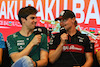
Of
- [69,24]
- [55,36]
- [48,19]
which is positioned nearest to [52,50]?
[55,36]

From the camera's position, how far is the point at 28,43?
6.77ft

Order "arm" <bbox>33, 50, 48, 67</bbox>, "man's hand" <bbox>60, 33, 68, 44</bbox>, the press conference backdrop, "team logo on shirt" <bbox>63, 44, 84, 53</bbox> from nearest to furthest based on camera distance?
1. "arm" <bbox>33, 50, 48, 67</bbox>
2. "man's hand" <bbox>60, 33, 68, 44</bbox>
3. "team logo on shirt" <bbox>63, 44, 84, 53</bbox>
4. the press conference backdrop

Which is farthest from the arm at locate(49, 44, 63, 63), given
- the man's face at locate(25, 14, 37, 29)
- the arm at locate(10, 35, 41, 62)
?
the man's face at locate(25, 14, 37, 29)

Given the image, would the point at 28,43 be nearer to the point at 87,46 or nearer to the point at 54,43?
the point at 54,43

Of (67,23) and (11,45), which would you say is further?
(67,23)

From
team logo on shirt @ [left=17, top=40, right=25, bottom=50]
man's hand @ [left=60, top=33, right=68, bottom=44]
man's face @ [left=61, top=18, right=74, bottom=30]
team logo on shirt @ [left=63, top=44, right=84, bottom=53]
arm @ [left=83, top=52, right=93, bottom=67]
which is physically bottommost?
arm @ [left=83, top=52, right=93, bottom=67]

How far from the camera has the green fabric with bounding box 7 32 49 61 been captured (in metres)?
2.03

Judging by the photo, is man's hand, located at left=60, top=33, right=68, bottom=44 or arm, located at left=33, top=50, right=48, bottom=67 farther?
man's hand, located at left=60, top=33, right=68, bottom=44

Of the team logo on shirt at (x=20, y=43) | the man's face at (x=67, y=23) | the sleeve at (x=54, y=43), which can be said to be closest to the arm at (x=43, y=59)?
the sleeve at (x=54, y=43)

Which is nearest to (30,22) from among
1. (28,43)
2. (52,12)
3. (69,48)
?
(28,43)

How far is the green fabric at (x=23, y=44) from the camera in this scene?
6.65ft

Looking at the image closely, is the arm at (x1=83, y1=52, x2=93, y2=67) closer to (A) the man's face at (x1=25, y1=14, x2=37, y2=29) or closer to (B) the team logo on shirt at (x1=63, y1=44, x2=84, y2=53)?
(B) the team logo on shirt at (x1=63, y1=44, x2=84, y2=53)

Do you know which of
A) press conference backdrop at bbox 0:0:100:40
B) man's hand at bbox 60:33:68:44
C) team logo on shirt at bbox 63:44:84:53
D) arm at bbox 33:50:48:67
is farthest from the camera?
press conference backdrop at bbox 0:0:100:40

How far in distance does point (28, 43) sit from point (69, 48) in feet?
1.62
